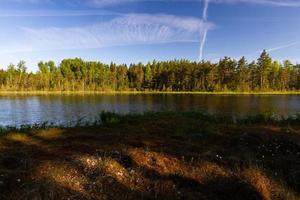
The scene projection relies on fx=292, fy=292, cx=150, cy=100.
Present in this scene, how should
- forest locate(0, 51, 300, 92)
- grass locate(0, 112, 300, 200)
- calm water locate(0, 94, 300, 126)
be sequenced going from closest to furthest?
1. grass locate(0, 112, 300, 200)
2. calm water locate(0, 94, 300, 126)
3. forest locate(0, 51, 300, 92)

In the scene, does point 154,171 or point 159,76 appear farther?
point 159,76

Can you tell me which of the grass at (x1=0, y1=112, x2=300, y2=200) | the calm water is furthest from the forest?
the grass at (x1=0, y1=112, x2=300, y2=200)

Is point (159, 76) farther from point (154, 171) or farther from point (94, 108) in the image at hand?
point (154, 171)

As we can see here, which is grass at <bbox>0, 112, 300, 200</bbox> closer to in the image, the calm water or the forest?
the calm water

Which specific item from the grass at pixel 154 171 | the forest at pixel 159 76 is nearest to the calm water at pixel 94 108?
the grass at pixel 154 171

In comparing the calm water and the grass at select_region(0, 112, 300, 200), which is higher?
the grass at select_region(0, 112, 300, 200)

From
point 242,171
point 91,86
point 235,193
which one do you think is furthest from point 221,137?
point 91,86

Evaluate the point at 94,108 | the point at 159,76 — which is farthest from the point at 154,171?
the point at 159,76

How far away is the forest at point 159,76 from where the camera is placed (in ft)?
396

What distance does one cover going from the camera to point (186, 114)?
841 inches

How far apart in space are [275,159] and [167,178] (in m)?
3.62

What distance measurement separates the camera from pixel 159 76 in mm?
136750

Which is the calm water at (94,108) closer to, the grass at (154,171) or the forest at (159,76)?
the grass at (154,171)

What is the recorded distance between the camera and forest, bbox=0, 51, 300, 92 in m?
121
